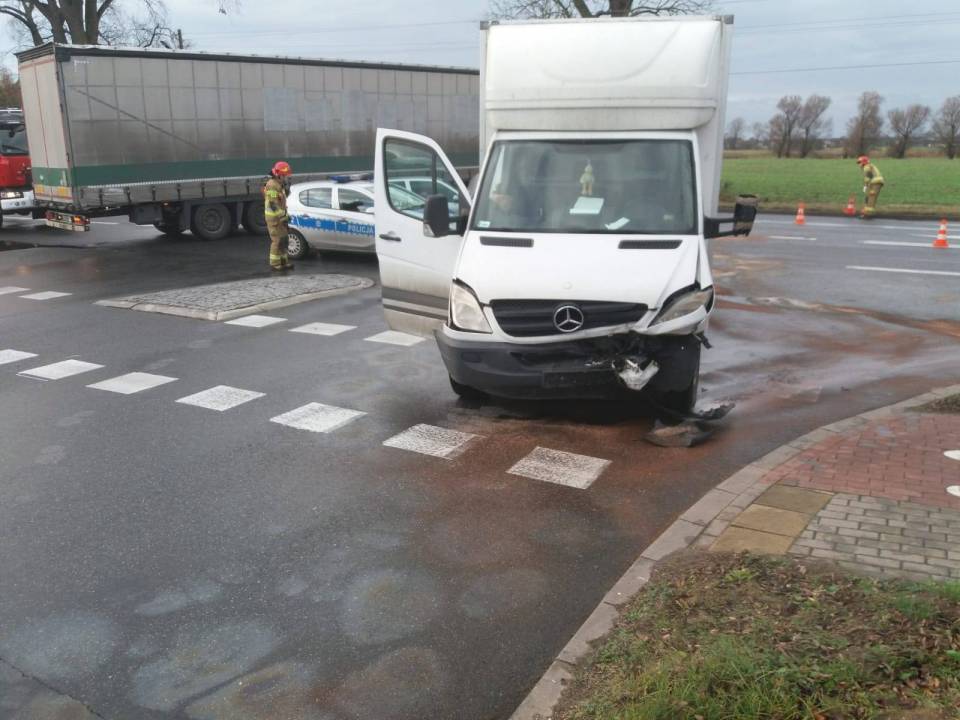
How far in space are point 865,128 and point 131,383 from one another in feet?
306

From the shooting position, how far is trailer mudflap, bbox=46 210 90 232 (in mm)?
17219

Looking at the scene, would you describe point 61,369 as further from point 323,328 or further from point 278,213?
point 278,213

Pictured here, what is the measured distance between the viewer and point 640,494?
5.63 metres

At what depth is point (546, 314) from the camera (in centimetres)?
626

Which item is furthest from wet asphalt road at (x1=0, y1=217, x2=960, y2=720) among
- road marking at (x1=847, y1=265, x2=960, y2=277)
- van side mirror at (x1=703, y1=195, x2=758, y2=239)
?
road marking at (x1=847, y1=265, x2=960, y2=277)

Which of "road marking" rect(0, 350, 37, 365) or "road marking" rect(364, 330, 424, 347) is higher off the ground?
"road marking" rect(364, 330, 424, 347)

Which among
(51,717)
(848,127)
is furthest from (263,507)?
(848,127)

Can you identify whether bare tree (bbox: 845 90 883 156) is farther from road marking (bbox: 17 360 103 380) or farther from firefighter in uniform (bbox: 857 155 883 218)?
road marking (bbox: 17 360 103 380)

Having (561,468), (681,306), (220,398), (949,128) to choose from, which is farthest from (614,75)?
(949,128)

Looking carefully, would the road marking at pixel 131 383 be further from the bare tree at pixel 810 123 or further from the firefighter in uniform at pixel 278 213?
the bare tree at pixel 810 123

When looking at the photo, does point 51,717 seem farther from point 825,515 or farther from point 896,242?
point 896,242

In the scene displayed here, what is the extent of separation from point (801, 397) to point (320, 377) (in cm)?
456

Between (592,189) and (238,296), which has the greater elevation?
(592,189)

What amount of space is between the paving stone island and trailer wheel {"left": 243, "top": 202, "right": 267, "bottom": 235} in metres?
6.71
